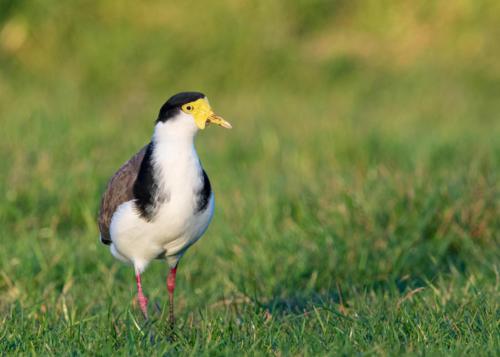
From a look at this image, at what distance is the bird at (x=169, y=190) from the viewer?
14.7ft

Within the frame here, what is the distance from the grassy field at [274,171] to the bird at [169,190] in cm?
39

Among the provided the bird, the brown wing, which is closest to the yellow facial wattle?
the bird

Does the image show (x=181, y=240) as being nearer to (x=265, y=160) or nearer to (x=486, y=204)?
(x=486, y=204)

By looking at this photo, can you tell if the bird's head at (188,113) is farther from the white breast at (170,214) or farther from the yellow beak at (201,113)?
Result: the white breast at (170,214)

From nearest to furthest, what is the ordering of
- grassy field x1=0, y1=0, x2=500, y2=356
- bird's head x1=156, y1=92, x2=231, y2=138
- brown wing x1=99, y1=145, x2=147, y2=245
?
1. grassy field x1=0, y1=0, x2=500, y2=356
2. bird's head x1=156, y1=92, x2=231, y2=138
3. brown wing x1=99, y1=145, x2=147, y2=245

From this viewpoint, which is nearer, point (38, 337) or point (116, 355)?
point (116, 355)

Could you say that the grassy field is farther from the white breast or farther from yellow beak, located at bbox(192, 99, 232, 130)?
yellow beak, located at bbox(192, 99, 232, 130)

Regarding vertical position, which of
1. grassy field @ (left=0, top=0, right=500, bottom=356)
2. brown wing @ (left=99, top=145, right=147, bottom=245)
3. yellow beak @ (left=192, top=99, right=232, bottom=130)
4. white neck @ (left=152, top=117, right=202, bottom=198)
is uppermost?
yellow beak @ (left=192, top=99, right=232, bottom=130)

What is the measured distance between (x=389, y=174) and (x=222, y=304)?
2.01m

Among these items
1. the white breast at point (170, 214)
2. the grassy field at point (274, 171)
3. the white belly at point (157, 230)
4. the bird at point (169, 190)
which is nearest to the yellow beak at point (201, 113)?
the bird at point (169, 190)

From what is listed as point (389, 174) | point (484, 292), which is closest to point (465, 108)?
point (389, 174)

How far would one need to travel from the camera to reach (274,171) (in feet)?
28.0

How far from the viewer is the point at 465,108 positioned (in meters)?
11.0

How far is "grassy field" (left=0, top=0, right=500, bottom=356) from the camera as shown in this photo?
14.6ft
